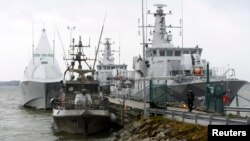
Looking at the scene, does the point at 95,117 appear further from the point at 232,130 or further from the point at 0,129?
the point at 232,130

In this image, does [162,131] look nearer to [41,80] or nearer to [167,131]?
[167,131]

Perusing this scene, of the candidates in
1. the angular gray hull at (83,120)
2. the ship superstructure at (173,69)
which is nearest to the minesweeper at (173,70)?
A: the ship superstructure at (173,69)

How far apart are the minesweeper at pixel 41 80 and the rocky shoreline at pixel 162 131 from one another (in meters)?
46.4

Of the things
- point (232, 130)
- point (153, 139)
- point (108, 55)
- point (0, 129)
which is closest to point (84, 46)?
point (0, 129)

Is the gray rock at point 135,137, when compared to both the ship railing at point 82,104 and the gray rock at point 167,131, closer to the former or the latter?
the gray rock at point 167,131

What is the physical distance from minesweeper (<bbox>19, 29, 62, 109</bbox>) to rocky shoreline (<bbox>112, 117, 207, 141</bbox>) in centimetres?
4637

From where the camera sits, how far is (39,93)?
72.2m

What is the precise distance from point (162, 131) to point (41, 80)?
53.1 metres

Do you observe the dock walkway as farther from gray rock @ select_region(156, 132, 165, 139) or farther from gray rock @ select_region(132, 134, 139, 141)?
gray rock @ select_region(132, 134, 139, 141)

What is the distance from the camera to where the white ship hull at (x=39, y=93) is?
234ft

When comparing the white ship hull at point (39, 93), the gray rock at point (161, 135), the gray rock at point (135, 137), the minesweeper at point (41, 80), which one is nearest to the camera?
the gray rock at point (161, 135)

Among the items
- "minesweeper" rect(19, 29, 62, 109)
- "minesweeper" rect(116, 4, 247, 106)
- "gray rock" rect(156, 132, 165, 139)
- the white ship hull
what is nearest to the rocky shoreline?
"gray rock" rect(156, 132, 165, 139)

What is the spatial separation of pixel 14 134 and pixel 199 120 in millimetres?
20811

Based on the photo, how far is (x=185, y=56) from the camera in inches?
1795
